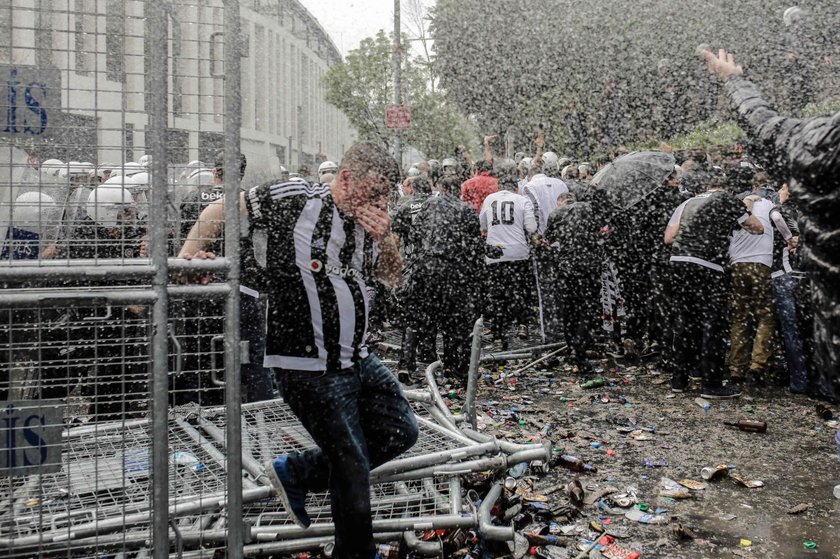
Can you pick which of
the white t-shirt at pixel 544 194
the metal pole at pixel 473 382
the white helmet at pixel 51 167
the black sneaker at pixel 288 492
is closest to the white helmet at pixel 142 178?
the white helmet at pixel 51 167

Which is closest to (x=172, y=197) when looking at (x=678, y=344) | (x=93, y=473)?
(x=93, y=473)

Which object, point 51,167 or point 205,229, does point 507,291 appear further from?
point 51,167

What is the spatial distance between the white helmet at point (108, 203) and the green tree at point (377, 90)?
28875 mm

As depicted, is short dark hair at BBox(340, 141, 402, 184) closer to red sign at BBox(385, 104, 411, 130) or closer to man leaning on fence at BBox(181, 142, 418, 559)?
man leaning on fence at BBox(181, 142, 418, 559)

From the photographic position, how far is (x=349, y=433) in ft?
Result: 11.2

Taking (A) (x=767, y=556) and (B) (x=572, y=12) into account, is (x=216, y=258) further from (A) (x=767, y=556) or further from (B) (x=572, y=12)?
(B) (x=572, y=12)

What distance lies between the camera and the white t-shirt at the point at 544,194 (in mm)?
11344

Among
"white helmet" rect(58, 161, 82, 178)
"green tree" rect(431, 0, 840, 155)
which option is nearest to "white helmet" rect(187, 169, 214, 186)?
"white helmet" rect(58, 161, 82, 178)

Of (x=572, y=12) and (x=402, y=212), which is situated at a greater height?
(x=572, y=12)

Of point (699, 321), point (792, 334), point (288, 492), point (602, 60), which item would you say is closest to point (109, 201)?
point (288, 492)

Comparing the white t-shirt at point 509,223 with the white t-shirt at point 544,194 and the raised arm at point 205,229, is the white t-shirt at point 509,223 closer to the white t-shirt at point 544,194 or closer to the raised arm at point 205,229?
the white t-shirt at point 544,194

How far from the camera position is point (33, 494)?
3.19 m

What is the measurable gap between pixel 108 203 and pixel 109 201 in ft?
0.10

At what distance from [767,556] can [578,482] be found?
1232 mm
